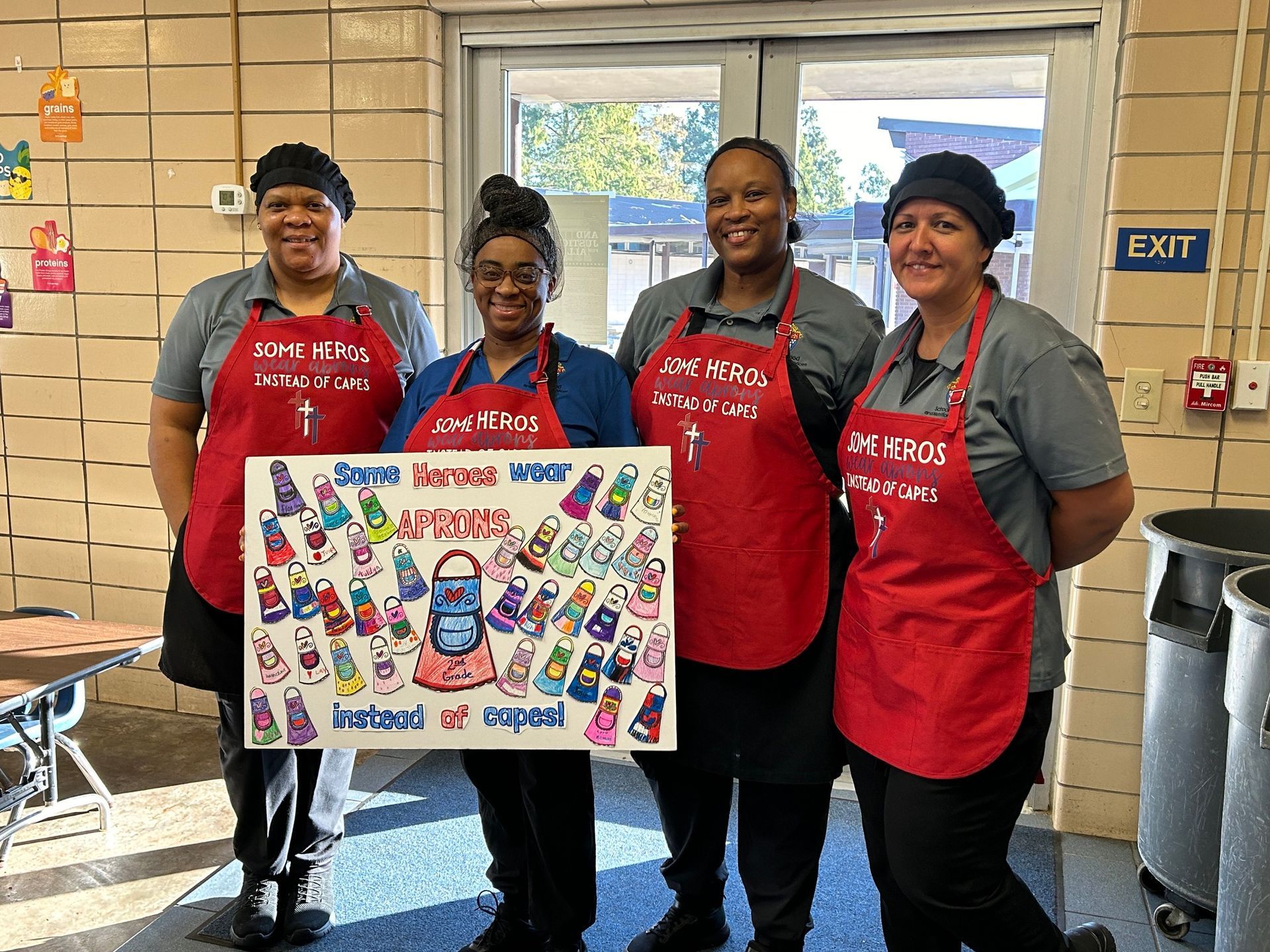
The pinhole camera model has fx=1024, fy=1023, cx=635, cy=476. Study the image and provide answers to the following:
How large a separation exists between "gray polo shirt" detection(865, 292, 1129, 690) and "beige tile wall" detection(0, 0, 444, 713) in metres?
1.97

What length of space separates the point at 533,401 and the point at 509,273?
0.25 meters

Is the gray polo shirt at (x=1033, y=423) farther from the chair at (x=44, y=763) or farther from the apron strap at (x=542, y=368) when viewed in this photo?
the chair at (x=44, y=763)

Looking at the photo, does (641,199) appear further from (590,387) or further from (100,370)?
(100,370)

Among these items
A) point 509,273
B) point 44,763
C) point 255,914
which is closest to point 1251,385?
point 509,273

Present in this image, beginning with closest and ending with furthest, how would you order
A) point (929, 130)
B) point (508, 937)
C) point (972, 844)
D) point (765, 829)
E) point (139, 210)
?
point (972, 844) → point (765, 829) → point (508, 937) → point (929, 130) → point (139, 210)

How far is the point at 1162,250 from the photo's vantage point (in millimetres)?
2578

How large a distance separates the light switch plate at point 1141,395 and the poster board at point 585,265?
1.45 m

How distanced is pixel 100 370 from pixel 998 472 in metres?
3.01

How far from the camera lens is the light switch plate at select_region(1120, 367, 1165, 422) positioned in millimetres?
2611

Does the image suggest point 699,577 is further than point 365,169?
No

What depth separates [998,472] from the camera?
1.59m

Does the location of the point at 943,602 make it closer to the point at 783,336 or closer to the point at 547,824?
the point at 783,336

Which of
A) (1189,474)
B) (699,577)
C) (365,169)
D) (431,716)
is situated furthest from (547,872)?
(365,169)

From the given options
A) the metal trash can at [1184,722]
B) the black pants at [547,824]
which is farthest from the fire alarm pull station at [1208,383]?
the black pants at [547,824]
